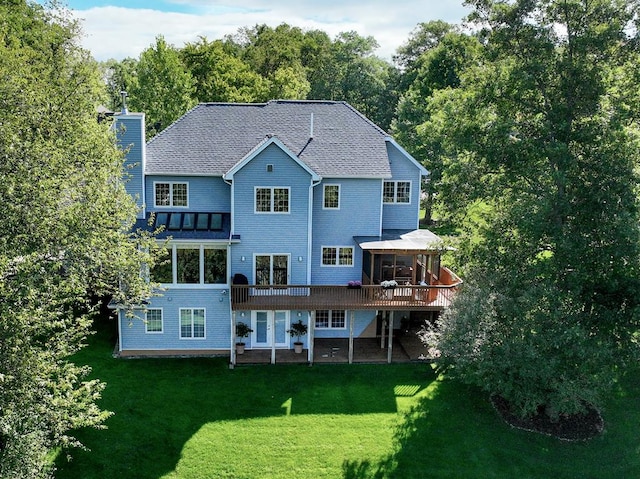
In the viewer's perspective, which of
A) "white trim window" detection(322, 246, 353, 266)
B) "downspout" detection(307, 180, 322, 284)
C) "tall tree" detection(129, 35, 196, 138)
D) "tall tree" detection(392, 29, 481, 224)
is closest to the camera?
"downspout" detection(307, 180, 322, 284)

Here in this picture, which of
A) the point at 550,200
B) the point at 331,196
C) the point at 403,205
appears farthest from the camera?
the point at 403,205

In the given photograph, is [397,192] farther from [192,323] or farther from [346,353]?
[192,323]

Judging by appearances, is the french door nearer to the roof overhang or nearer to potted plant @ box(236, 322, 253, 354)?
potted plant @ box(236, 322, 253, 354)

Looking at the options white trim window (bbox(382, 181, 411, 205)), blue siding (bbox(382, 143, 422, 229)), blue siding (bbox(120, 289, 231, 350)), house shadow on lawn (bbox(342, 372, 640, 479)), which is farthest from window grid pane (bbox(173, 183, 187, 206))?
house shadow on lawn (bbox(342, 372, 640, 479))

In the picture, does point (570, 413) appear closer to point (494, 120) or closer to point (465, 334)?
point (465, 334)

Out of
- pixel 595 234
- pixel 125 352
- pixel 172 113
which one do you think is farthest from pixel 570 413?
pixel 172 113

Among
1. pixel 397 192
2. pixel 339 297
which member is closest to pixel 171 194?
pixel 339 297
